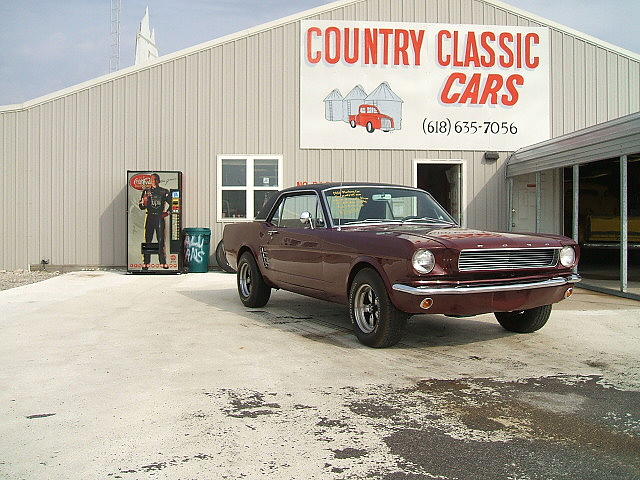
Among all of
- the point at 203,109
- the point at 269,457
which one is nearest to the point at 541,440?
the point at 269,457

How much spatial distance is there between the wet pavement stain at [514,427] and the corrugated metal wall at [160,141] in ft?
32.6

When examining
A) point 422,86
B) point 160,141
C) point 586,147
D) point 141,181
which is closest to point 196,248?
point 141,181

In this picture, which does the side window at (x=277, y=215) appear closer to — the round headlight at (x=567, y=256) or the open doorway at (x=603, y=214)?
the round headlight at (x=567, y=256)

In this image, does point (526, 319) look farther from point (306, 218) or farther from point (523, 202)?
point (523, 202)

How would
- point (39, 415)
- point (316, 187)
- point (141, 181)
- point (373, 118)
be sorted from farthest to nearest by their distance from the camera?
point (373, 118) → point (141, 181) → point (316, 187) → point (39, 415)

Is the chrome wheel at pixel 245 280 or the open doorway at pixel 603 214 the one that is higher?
the open doorway at pixel 603 214

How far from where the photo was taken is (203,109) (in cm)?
1374

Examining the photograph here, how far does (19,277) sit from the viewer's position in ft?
39.9

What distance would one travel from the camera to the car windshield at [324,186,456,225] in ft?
21.2

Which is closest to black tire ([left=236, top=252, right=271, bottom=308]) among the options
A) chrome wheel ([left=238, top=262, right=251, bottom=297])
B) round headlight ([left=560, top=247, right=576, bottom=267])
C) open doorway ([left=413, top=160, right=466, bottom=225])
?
chrome wheel ([left=238, top=262, right=251, bottom=297])

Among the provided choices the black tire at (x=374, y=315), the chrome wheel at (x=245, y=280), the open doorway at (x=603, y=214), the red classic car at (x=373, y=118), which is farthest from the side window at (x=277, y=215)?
the open doorway at (x=603, y=214)

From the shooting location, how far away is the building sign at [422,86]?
1383 centimetres

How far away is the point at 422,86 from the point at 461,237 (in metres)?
9.50

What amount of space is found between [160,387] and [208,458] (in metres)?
1.41
